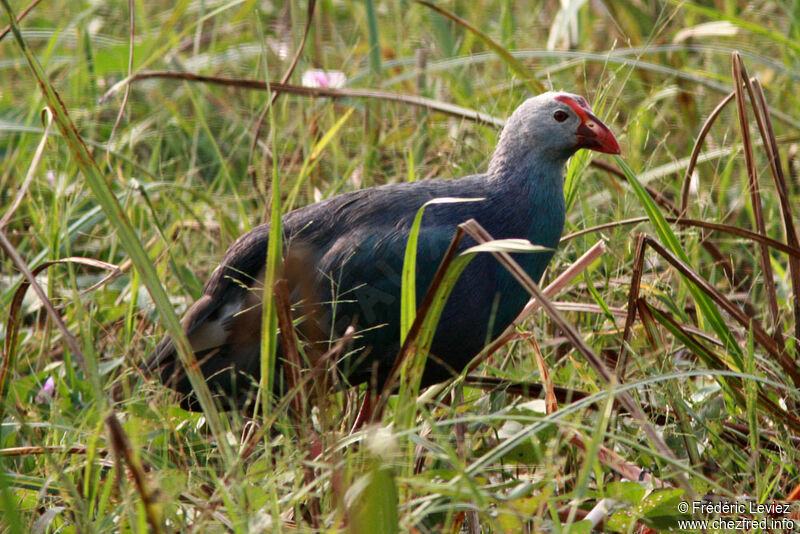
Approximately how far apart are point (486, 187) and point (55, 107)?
39.8 inches

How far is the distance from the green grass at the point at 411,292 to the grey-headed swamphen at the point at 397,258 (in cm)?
12

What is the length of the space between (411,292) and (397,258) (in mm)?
359

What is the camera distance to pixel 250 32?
409cm

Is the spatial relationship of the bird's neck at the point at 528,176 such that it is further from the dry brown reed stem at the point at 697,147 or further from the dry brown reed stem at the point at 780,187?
the dry brown reed stem at the point at 780,187

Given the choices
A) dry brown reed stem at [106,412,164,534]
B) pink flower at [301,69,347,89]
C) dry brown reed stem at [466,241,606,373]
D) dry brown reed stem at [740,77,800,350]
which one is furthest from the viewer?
pink flower at [301,69,347,89]

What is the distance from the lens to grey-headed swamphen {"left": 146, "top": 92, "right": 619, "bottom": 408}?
6.86ft

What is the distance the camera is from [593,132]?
7.29ft

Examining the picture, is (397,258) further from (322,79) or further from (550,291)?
(322,79)

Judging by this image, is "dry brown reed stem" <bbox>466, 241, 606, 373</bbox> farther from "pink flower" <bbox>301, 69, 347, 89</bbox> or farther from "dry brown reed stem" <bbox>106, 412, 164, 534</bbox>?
"pink flower" <bbox>301, 69, 347, 89</bbox>

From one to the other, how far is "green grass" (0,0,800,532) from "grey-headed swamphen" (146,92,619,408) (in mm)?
118

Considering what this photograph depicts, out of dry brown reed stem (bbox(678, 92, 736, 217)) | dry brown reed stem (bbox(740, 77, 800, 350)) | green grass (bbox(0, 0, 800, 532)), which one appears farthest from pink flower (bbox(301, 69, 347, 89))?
dry brown reed stem (bbox(740, 77, 800, 350))

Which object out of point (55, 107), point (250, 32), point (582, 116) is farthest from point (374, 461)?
point (250, 32)

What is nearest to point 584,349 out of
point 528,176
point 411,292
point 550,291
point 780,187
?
point 411,292

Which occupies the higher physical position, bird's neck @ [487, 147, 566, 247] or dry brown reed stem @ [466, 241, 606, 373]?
bird's neck @ [487, 147, 566, 247]
